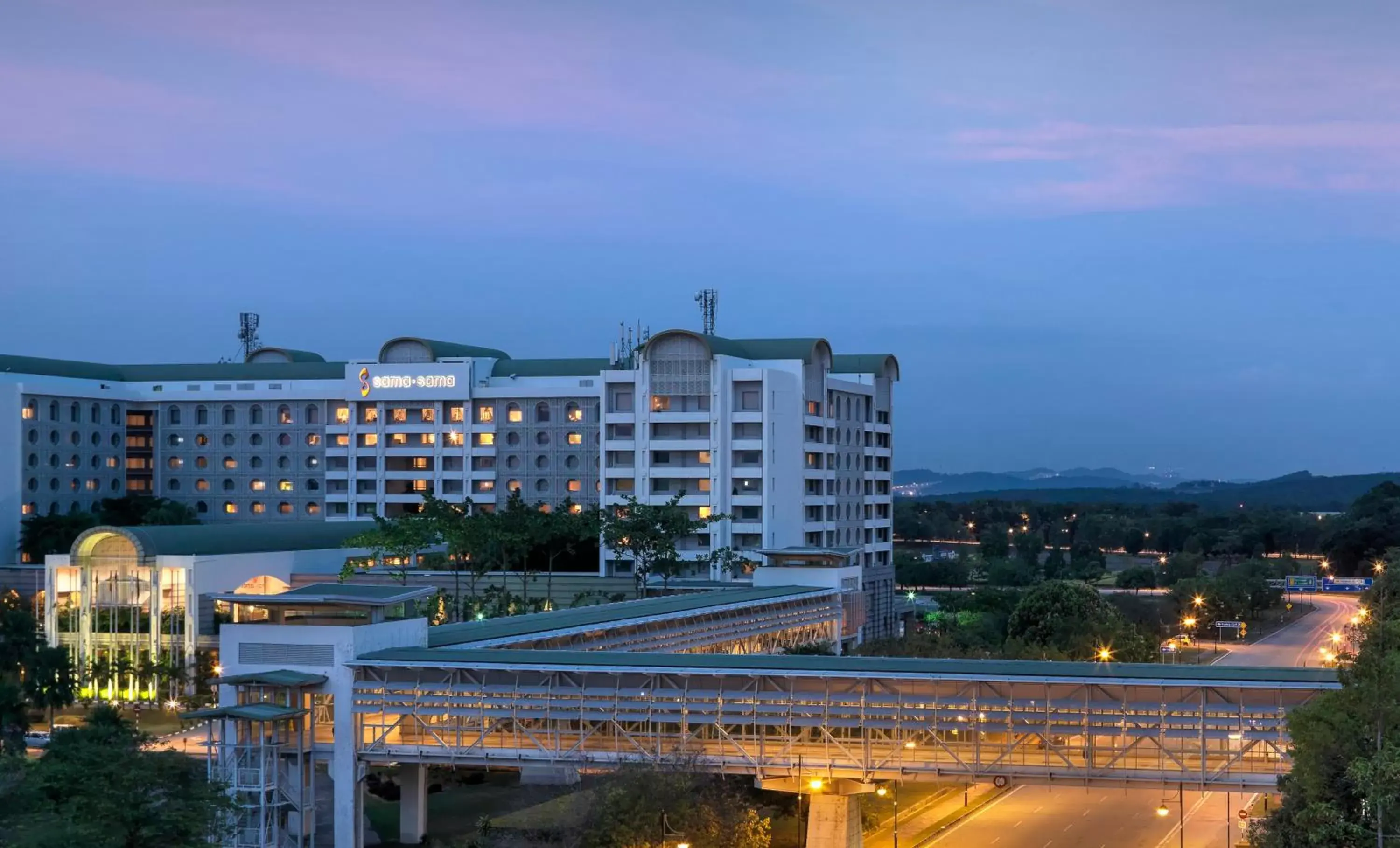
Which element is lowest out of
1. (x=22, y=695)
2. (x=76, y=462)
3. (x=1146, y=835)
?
(x=1146, y=835)

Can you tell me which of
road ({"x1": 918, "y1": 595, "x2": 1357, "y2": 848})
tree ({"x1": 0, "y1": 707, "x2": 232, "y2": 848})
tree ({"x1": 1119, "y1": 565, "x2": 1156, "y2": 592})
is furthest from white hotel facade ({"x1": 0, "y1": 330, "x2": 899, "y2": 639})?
tree ({"x1": 0, "y1": 707, "x2": 232, "y2": 848})

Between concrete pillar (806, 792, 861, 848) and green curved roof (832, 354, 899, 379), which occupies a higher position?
green curved roof (832, 354, 899, 379)

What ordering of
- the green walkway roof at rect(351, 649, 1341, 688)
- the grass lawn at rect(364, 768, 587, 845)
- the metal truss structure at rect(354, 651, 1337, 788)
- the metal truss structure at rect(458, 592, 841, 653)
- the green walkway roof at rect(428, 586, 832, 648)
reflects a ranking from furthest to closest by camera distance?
1. the metal truss structure at rect(458, 592, 841, 653)
2. the green walkway roof at rect(428, 586, 832, 648)
3. the grass lawn at rect(364, 768, 587, 845)
4. the green walkway roof at rect(351, 649, 1341, 688)
5. the metal truss structure at rect(354, 651, 1337, 788)

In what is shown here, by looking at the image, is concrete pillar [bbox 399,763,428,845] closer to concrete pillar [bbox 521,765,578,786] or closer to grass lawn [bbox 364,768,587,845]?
grass lawn [bbox 364,768,587,845]

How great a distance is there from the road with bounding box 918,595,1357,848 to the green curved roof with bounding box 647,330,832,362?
5171 cm

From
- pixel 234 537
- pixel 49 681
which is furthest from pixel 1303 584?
pixel 49 681

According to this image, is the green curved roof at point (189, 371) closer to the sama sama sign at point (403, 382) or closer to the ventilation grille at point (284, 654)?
the sama sama sign at point (403, 382)

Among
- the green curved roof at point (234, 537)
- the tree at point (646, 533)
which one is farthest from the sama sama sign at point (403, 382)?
the tree at point (646, 533)

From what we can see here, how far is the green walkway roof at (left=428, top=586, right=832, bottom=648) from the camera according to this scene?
6712cm

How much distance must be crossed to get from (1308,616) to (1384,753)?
407 feet

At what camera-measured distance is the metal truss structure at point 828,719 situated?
51250 mm

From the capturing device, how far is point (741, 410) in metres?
124

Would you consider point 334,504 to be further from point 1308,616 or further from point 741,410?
point 1308,616

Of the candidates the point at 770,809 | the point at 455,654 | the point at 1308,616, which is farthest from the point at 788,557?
the point at 1308,616
